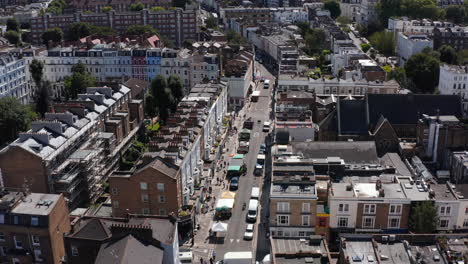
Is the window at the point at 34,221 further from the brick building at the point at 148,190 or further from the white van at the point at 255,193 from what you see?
the white van at the point at 255,193

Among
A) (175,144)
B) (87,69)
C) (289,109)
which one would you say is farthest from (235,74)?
(175,144)

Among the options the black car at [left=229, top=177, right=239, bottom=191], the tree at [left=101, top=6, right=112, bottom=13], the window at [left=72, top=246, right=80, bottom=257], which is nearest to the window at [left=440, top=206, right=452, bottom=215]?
the black car at [left=229, top=177, right=239, bottom=191]

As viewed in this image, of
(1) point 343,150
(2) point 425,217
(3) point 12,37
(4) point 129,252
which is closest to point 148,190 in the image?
(4) point 129,252

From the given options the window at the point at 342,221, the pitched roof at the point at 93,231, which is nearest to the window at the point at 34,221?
the pitched roof at the point at 93,231

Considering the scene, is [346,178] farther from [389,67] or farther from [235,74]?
[389,67]

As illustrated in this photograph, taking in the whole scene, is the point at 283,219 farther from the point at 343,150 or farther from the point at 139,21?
the point at 139,21
